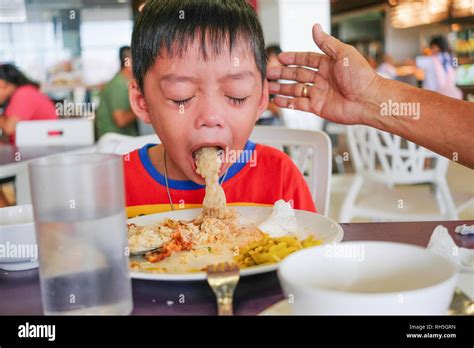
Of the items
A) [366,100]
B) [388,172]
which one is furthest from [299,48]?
[388,172]

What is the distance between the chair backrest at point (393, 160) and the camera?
5.93 feet

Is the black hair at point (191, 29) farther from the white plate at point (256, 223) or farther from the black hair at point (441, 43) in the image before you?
the black hair at point (441, 43)

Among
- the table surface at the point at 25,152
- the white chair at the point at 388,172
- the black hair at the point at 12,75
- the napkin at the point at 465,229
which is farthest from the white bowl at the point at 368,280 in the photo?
the black hair at the point at 12,75

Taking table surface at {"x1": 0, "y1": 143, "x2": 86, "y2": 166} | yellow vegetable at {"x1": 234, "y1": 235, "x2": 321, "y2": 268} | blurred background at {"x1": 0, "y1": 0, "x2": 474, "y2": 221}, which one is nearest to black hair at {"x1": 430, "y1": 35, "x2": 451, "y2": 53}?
blurred background at {"x1": 0, "y1": 0, "x2": 474, "y2": 221}

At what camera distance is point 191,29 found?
2.43 feet

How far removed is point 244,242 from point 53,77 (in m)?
3.68

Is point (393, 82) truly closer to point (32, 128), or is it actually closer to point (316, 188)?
point (316, 188)

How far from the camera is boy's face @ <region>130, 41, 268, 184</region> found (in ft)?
2.31

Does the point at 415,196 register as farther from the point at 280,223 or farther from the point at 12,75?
the point at 12,75

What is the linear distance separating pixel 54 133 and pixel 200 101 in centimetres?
150

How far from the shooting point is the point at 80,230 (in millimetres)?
423

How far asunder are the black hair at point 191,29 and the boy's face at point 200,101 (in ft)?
0.05

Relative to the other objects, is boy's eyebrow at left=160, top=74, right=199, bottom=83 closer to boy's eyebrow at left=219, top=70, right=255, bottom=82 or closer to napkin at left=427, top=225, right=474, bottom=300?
boy's eyebrow at left=219, top=70, right=255, bottom=82

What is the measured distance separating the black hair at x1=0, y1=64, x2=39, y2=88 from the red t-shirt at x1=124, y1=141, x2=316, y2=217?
1797mm
